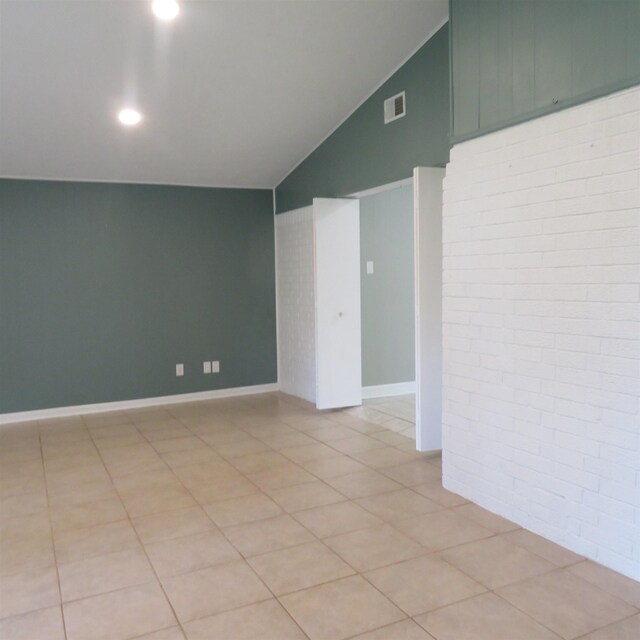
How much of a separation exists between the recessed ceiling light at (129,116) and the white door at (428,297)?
A: 87.1 inches

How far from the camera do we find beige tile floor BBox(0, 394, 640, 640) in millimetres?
2324

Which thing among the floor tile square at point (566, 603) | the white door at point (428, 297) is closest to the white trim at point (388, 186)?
the white door at point (428, 297)

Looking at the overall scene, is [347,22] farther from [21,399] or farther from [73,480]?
[21,399]

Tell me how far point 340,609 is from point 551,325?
1.60m

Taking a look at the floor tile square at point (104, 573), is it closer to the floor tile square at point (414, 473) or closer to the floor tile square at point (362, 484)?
the floor tile square at point (362, 484)

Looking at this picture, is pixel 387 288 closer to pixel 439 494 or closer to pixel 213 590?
pixel 439 494

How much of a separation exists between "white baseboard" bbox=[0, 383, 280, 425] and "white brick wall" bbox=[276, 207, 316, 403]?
0.40 metres

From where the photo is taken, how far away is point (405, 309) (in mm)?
6484

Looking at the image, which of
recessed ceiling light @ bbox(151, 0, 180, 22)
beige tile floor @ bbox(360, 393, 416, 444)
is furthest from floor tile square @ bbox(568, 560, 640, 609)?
recessed ceiling light @ bbox(151, 0, 180, 22)

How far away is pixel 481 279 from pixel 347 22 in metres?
1.86

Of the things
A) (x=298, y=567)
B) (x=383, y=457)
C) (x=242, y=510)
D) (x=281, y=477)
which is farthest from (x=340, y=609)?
(x=383, y=457)

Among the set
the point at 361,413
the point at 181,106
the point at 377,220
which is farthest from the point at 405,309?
the point at 181,106

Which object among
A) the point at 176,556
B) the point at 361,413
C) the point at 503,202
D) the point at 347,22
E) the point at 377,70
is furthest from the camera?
the point at 361,413

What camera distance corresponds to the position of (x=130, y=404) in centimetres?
611
